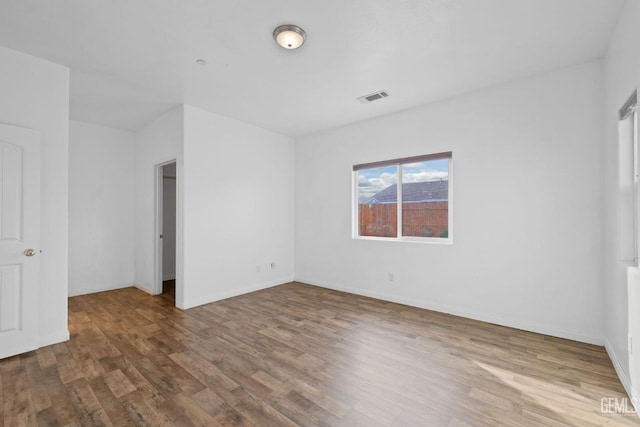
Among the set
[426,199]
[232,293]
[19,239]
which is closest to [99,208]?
[19,239]

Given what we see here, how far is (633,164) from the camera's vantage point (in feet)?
7.27

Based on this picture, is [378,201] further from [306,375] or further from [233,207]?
[306,375]

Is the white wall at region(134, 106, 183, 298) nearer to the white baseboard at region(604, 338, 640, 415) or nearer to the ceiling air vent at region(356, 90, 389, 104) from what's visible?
the ceiling air vent at region(356, 90, 389, 104)

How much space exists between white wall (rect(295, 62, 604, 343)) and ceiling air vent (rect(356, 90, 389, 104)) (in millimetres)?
Result: 627

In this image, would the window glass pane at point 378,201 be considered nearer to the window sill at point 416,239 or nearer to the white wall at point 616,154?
the window sill at point 416,239

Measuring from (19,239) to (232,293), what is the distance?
255 centimetres

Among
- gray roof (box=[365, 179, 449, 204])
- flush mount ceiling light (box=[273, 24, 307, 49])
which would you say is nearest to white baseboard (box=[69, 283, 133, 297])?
gray roof (box=[365, 179, 449, 204])

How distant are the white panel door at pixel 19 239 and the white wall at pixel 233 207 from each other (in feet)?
4.90

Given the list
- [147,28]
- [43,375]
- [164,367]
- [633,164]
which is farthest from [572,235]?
[43,375]

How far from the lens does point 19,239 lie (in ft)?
8.69

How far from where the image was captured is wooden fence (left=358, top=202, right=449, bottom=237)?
12.8 feet

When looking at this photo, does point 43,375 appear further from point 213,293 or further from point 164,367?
point 213,293

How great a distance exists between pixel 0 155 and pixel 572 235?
18.2ft

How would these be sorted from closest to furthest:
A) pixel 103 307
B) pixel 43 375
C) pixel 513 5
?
pixel 513 5 → pixel 43 375 → pixel 103 307
